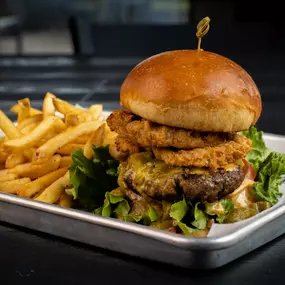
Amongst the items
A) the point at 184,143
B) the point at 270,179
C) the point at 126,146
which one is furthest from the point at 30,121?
the point at 270,179

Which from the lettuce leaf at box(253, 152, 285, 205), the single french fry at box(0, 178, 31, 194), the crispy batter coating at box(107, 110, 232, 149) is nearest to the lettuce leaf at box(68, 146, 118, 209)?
the single french fry at box(0, 178, 31, 194)

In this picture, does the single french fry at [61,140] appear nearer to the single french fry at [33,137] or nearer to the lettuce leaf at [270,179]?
the single french fry at [33,137]

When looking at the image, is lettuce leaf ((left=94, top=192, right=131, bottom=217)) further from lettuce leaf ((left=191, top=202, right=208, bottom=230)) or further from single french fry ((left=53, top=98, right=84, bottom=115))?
single french fry ((left=53, top=98, right=84, bottom=115))

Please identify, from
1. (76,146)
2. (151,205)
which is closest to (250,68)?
(76,146)

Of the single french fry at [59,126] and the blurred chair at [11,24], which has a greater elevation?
the single french fry at [59,126]

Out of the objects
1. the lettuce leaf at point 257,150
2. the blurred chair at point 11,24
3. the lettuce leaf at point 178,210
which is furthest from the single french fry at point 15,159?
the blurred chair at point 11,24

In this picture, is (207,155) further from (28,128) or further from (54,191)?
(28,128)

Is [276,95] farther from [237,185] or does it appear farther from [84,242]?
[84,242]
